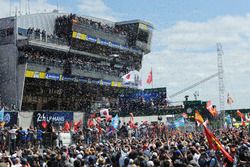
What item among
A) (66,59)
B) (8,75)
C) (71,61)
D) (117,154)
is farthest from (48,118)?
(117,154)

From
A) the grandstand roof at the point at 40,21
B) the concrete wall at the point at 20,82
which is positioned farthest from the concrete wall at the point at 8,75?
the grandstand roof at the point at 40,21

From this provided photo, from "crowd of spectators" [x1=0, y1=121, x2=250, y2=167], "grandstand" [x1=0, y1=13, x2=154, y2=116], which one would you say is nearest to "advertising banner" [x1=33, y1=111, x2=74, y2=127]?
"crowd of spectators" [x1=0, y1=121, x2=250, y2=167]

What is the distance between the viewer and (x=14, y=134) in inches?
963

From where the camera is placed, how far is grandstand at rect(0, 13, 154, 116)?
4838 centimetres

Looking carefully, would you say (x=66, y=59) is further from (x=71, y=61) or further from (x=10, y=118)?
(x=10, y=118)

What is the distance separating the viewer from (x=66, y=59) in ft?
184

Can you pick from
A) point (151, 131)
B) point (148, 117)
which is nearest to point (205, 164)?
point (151, 131)

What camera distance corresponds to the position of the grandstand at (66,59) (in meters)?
48.4

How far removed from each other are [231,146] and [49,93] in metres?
40.7

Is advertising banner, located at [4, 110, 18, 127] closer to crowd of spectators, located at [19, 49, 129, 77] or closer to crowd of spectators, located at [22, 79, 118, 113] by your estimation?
crowd of spectators, located at [19, 49, 129, 77]

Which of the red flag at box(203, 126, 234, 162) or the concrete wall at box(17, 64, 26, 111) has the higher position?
the concrete wall at box(17, 64, 26, 111)

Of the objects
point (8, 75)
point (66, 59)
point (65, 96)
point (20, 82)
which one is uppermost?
point (66, 59)

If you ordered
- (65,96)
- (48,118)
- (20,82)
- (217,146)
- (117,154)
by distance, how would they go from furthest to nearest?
(65,96) < (20,82) < (48,118) < (117,154) < (217,146)

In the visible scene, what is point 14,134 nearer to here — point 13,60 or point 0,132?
point 0,132
